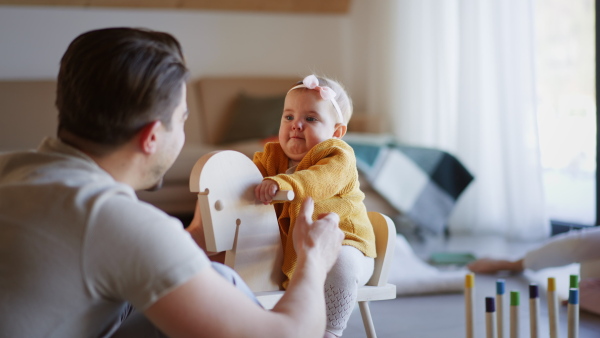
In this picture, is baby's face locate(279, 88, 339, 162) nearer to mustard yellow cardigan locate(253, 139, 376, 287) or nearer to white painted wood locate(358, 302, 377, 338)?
mustard yellow cardigan locate(253, 139, 376, 287)

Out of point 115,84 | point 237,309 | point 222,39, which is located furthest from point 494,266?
point 222,39

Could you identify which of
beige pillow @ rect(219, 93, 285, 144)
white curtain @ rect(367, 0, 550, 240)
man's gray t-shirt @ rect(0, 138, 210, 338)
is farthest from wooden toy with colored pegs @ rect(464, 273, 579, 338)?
beige pillow @ rect(219, 93, 285, 144)

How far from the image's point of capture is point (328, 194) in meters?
1.50

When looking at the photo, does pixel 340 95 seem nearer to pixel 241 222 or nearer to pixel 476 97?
pixel 241 222

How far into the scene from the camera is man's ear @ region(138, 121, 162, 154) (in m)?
1.02

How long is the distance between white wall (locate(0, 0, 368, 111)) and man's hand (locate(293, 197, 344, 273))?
3654mm

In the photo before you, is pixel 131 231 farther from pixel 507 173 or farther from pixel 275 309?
pixel 507 173

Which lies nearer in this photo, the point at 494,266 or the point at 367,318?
the point at 367,318

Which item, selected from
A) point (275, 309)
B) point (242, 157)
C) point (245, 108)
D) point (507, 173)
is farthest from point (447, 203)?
point (275, 309)

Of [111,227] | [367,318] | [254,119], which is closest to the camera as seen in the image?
[111,227]

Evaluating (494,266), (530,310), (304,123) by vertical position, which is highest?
(304,123)

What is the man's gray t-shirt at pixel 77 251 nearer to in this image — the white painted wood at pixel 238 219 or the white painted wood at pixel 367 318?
the white painted wood at pixel 238 219

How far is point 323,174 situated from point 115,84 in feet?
2.00

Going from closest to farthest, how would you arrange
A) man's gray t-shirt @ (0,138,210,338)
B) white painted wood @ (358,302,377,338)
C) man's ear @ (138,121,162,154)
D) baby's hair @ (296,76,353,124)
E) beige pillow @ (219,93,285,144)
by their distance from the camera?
man's gray t-shirt @ (0,138,210,338)
man's ear @ (138,121,162,154)
white painted wood @ (358,302,377,338)
baby's hair @ (296,76,353,124)
beige pillow @ (219,93,285,144)
